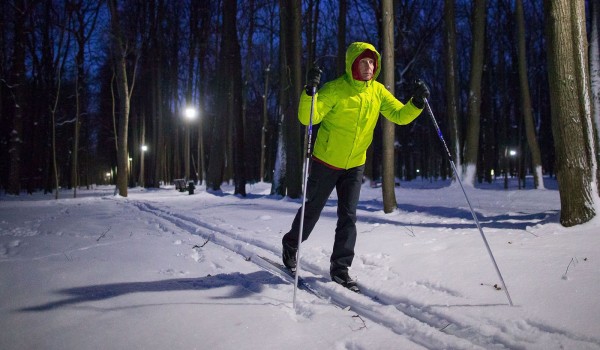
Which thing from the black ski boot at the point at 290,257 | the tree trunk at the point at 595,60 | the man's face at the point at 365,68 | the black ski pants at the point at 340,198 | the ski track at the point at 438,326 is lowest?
the ski track at the point at 438,326

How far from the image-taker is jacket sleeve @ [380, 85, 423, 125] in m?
3.37

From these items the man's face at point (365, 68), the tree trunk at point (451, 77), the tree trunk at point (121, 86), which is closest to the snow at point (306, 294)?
the man's face at point (365, 68)

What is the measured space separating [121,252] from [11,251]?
4.85 feet

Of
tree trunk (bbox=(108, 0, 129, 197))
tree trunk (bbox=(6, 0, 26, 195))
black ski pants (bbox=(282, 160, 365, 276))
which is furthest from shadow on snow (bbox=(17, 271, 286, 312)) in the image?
tree trunk (bbox=(6, 0, 26, 195))

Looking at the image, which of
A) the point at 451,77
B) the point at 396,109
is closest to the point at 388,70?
the point at 396,109

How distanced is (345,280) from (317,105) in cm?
157

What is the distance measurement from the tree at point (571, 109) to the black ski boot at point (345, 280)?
3.46 meters

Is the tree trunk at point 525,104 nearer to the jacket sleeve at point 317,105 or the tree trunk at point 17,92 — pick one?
the jacket sleeve at point 317,105

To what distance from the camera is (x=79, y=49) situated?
20281 millimetres

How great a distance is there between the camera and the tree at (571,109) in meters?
4.70

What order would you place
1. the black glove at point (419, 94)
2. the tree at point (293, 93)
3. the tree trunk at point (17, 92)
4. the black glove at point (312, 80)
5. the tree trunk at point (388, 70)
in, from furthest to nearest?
1. the tree trunk at point (17, 92)
2. the tree at point (293, 93)
3. the tree trunk at point (388, 70)
4. the black glove at point (419, 94)
5. the black glove at point (312, 80)

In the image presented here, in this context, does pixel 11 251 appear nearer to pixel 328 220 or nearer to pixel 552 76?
pixel 328 220

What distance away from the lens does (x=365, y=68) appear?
126 inches

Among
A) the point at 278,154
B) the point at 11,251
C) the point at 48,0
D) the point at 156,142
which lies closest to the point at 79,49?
the point at 48,0
